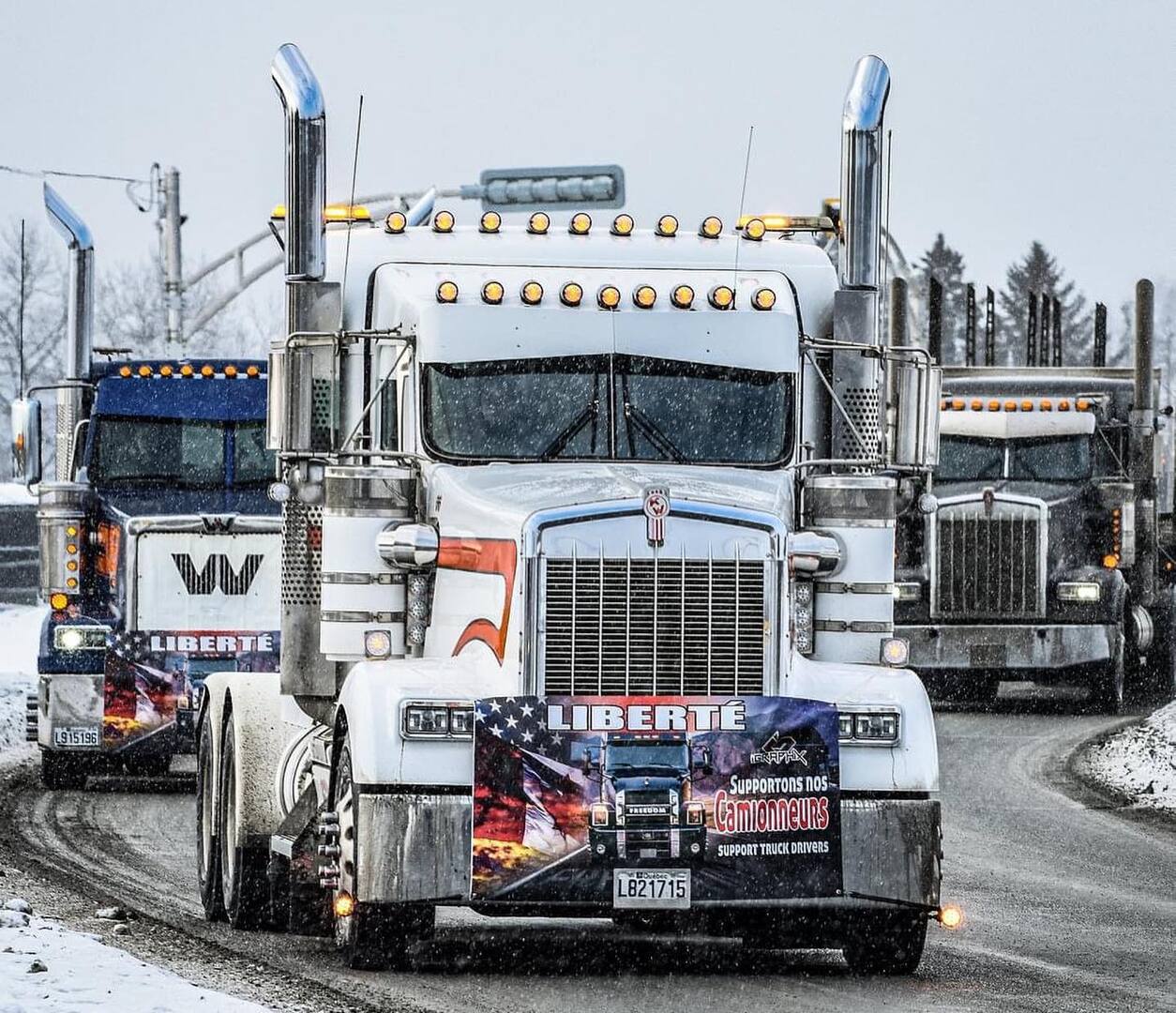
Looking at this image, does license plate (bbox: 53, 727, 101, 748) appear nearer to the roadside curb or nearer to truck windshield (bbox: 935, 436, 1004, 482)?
the roadside curb

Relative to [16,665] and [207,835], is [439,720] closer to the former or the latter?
[207,835]

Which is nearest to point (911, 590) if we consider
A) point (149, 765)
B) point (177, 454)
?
point (149, 765)

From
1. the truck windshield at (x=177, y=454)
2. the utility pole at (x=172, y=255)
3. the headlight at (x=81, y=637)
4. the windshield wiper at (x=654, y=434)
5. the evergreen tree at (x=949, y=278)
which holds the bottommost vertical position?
the headlight at (x=81, y=637)

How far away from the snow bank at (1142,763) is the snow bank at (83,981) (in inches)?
398

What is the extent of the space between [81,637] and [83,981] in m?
9.68

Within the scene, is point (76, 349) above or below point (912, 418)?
above

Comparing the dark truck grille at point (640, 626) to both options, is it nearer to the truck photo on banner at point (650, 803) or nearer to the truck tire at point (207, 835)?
the truck photo on banner at point (650, 803)

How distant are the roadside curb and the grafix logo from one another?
614 centimetres

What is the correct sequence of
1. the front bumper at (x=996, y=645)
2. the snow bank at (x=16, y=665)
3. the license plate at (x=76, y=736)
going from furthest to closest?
1. the front bumper at (x=996, y=645)
2. the snow bank at (x=16, y=665)
3. the license plate at (x=76, y=736)

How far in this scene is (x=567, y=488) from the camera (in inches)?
410

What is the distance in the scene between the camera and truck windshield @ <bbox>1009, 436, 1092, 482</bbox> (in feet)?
86.7

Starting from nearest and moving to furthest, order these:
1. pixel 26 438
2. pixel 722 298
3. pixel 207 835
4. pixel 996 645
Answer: pixel 722 298
pixel 207 835
pixel 26 438
pixel 996 645

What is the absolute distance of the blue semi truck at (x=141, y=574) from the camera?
61.4 feet

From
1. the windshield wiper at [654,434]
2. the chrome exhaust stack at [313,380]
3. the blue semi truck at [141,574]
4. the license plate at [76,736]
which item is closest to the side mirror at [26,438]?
the blue semi truck at [141,574]
